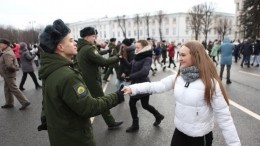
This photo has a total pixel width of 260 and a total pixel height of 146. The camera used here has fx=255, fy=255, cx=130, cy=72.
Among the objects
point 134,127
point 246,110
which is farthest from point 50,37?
point 246,110

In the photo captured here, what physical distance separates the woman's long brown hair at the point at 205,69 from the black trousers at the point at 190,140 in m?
0.41

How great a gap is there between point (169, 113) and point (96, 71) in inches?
91.6

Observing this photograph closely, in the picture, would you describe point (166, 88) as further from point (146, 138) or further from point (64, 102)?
point (146, 138)

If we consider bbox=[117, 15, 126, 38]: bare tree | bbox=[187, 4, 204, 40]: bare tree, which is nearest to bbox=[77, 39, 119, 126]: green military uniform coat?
bbox=[187, 4, 204, 40]: bare tree

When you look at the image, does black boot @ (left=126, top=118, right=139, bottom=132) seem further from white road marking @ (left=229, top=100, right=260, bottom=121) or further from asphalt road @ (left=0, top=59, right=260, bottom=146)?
white road marking @ (left=229, top=100, right=260, bottom=121)

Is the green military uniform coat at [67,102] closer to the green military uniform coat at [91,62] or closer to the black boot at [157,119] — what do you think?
the green military uniform coat at [91,62]

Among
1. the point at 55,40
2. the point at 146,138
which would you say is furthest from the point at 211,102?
the point at 146,138

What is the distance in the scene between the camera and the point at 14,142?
16.6 ft

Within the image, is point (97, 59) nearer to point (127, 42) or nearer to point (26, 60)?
point (127, 42)

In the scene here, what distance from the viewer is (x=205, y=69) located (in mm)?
2539

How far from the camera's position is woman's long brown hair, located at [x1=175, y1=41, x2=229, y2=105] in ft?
8.11

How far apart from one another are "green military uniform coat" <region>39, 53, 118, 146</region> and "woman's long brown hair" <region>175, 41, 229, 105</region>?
88 centimetres

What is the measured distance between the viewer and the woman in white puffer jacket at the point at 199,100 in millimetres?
2459

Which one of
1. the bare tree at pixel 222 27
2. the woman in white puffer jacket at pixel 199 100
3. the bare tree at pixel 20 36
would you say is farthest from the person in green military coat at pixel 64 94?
the bare tree at pixel 222 27
